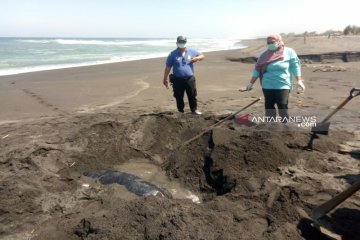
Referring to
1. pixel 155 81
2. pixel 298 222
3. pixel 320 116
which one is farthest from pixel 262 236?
pixel 155 81

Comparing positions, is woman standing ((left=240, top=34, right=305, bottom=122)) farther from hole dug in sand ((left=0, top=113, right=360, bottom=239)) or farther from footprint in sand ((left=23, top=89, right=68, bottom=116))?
footprint in sand ((left=23, top=89, right=68, bottom=116))

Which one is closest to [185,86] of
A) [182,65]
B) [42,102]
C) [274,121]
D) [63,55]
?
[182,65]

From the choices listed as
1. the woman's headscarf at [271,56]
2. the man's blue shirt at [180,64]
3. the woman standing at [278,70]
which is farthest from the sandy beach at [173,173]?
the woman's headscarf at [271,56]

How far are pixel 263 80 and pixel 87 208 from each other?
3196mm

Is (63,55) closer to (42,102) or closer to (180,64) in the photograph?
(42,102)

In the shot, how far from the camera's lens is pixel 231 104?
8688mm

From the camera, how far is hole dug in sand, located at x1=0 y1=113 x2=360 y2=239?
3114mm

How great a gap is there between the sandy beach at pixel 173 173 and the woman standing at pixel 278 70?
515 mm

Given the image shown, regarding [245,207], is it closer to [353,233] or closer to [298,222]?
[298,222]

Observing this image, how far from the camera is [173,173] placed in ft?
16.2

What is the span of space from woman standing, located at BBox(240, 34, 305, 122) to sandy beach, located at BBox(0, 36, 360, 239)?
0.52 meters

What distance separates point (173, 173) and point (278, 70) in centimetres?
216

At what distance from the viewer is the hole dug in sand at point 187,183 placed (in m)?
3.11

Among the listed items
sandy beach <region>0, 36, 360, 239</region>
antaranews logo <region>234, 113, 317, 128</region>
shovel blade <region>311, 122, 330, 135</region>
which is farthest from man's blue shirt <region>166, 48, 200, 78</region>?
shovel blade <region>311, 122, 330, 135</region>
